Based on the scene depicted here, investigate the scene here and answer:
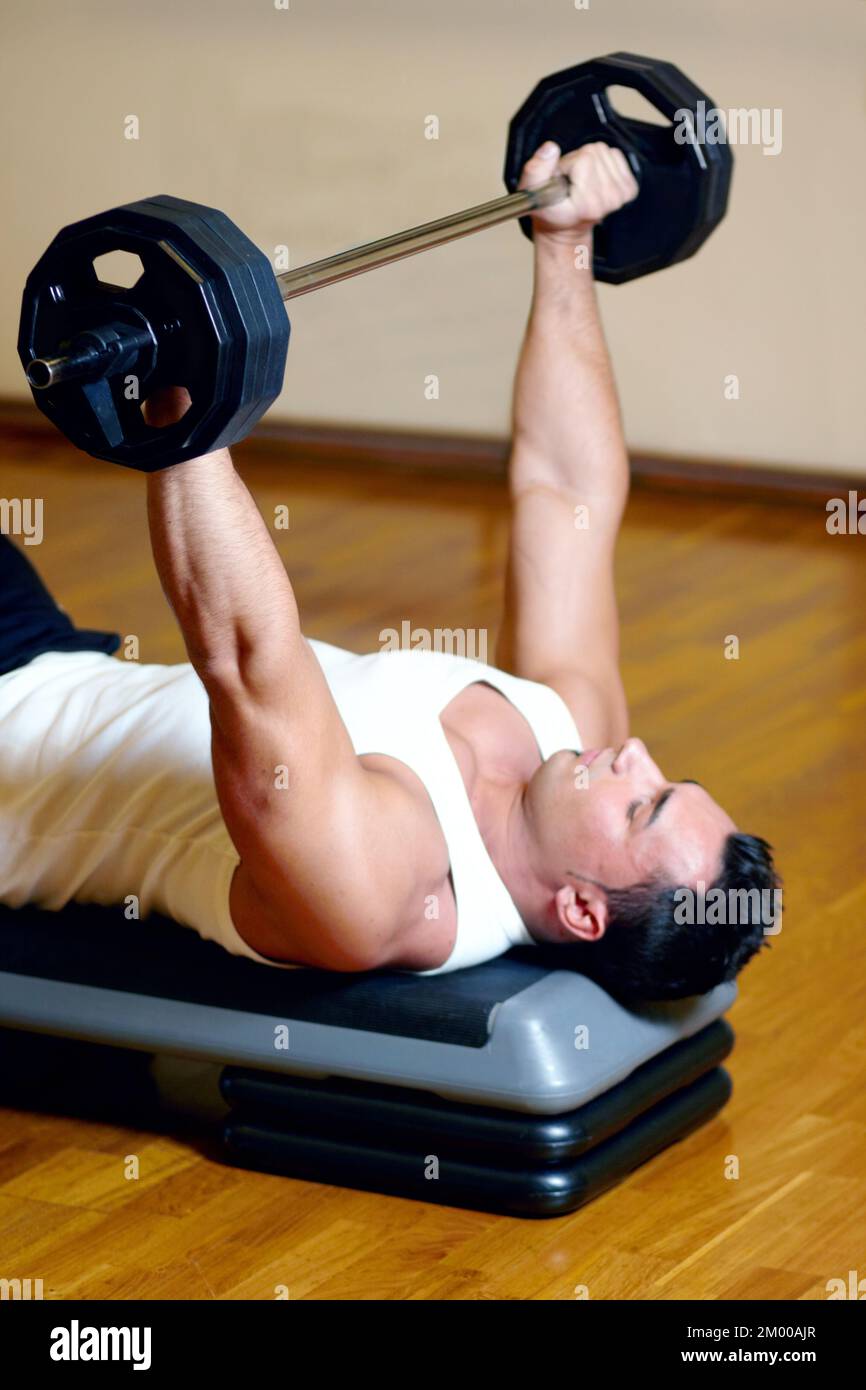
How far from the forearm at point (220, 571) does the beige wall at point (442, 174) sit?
133 inches

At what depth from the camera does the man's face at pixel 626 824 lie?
6.44 ft

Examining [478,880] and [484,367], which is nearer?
[478,880]

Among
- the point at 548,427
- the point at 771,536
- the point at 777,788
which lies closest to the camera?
the point at 548,427

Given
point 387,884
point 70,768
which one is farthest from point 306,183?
point 387,884

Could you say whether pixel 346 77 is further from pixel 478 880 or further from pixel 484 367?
pixel 478 880

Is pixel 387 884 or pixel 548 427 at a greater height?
pixel 548 427

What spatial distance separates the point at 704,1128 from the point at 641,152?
4.08 feet

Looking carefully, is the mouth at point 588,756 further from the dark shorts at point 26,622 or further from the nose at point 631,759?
the dark shorts at point 26,622

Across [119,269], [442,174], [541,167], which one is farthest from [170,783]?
[119,269]

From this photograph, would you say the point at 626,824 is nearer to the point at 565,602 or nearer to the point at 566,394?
the point at 565,602

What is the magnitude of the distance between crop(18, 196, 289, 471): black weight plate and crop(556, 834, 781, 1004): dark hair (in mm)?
716

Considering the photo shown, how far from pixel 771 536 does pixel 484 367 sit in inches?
41.5

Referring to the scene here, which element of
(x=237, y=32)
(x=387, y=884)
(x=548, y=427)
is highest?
(x=237, y=32)

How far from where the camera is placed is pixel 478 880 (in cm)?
201
